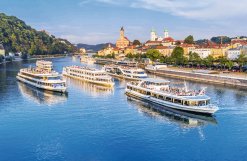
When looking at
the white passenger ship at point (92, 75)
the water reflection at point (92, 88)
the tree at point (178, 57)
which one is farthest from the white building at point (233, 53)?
the water reflection at point (92, 88)

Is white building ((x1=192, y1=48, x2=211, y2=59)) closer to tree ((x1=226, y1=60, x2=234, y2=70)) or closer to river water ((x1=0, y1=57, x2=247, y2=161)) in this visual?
tree ((x1=226, y1=60, x2=234, y2=70))

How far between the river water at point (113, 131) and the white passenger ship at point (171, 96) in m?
0.97

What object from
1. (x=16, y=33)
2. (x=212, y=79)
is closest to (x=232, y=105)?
(x=212, y=79)

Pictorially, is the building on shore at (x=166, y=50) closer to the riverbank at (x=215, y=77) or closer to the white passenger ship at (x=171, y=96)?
the riverbank at (x=215, y=77)

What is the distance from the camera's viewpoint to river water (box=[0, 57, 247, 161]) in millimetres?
23734

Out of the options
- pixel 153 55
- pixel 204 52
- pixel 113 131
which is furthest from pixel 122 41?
pixel 113 131

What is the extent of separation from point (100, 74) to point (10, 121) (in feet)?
89.3

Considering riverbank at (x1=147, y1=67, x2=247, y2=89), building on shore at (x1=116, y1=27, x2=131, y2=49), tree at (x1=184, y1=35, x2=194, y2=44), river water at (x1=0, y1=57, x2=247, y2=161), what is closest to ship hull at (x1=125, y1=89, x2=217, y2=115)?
river water at (x1=0, y1=57, x2=247, y2=161)

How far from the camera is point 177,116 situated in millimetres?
33781

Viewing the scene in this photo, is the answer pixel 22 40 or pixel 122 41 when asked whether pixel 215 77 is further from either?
pixel 22 40

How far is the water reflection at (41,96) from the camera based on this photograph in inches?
1624

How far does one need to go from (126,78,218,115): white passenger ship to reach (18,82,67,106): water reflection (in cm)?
871

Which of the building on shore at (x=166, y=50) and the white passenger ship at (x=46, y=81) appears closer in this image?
the white passenger ship at (x=46, y=81)

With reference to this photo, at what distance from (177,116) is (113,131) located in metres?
7.91
